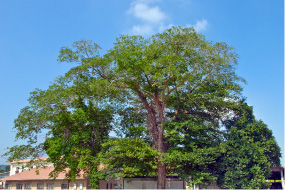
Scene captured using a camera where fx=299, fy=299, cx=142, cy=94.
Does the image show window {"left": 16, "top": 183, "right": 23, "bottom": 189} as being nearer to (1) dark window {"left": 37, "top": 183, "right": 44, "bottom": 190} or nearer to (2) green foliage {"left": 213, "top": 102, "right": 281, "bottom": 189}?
(1) dark window {"left": 37, "top": 183, "right": 44, "bottom": 190}

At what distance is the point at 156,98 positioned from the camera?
19.4 meters

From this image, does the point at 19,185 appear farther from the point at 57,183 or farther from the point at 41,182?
the point at 57,183

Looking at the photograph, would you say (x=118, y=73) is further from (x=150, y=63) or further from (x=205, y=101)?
(x=205, y=101)

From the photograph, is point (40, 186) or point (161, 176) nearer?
point (161, 176)

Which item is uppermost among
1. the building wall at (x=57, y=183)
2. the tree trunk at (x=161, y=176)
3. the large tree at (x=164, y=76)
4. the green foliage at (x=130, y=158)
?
the large tree at (x=164, y=76)

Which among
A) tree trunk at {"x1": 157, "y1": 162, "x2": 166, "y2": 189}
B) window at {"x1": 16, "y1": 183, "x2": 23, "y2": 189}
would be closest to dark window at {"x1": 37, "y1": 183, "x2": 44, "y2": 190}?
window at {"x1": 16, "y1": 183, "x2": 23, "y2": 189}

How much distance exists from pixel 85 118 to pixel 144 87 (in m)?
4.28

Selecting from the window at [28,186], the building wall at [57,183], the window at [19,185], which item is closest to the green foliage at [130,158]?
the building wall at [57,183]

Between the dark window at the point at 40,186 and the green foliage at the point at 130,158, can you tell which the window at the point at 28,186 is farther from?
the green foliage at the point at 130,158

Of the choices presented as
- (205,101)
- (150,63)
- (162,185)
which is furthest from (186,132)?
(150,63)

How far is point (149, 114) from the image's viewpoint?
68.1 ft

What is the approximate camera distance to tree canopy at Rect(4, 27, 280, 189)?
59.0ft

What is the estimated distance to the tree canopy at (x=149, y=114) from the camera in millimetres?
17969

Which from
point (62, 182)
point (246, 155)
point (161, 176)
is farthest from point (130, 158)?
point (62, 182)
